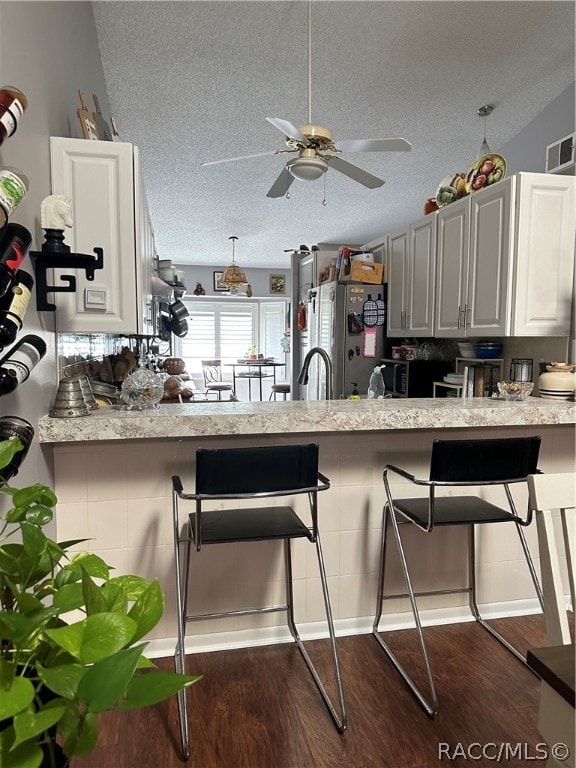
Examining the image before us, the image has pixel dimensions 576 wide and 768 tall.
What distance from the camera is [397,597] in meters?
2.15

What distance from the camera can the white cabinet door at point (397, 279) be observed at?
3.88 meters

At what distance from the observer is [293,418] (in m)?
1.80

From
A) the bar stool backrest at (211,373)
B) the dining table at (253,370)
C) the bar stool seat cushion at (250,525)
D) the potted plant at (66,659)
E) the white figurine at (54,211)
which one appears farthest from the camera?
the bar stool backrest at (211,373)

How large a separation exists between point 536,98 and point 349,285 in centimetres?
201

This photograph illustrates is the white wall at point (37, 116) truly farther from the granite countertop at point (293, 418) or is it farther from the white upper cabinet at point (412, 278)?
the white upper cabinet at point (412, 278)

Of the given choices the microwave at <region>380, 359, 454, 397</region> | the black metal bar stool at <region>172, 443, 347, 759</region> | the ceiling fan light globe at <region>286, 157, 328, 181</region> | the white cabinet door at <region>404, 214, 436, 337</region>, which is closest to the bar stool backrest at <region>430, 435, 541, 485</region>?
the black metal bar stool at <region>172, 443, 347, 759</region>

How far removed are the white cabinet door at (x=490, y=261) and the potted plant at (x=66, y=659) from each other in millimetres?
2446

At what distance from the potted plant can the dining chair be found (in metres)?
7.89

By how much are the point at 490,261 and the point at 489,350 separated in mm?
726

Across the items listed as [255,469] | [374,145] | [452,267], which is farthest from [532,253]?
[255,469]

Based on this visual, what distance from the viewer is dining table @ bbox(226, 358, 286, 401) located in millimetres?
8711

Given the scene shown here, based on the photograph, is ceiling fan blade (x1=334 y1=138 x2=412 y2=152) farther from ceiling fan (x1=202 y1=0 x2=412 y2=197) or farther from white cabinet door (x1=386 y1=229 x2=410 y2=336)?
white cabinet door (x1=386 y1=229 x2=410 y2=336)

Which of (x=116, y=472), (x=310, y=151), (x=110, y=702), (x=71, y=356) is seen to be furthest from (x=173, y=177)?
(x=110, y=702)

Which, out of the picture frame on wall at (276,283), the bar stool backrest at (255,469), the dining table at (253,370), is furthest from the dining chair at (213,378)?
the bar stool backrest at (255,469)
